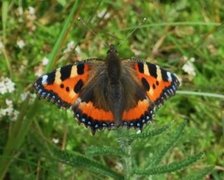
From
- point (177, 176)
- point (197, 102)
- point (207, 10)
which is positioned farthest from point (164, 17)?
point (177, 176)

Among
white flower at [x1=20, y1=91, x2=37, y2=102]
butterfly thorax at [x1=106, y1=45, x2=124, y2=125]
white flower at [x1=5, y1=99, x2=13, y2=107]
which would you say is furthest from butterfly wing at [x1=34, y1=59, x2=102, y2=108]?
white flower at [x1=5, y1=99, x2=13, y2=107]

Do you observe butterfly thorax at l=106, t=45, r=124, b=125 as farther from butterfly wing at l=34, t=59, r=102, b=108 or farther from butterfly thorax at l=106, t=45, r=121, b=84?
butterfly wing at l=34, t=59, r=102, b=108

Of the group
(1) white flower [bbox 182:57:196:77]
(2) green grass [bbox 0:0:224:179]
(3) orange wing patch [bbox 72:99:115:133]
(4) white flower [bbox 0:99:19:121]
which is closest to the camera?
(3) orange wing patch [bbox 72:99:115:133]

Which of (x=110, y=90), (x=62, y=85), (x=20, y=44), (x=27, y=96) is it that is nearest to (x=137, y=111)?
(x=110, y=90)

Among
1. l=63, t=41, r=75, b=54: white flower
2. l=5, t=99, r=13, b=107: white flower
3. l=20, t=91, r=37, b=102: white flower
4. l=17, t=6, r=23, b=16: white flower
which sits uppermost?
l=17, t=6, r=23, b=16: white flower

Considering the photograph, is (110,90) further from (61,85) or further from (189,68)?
(189,68)

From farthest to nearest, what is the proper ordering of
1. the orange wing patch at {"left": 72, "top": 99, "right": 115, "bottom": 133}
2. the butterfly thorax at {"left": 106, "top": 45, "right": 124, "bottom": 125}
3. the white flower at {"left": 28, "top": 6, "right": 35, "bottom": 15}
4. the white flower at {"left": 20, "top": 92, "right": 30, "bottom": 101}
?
the white flower at {"left": 28, "top": 6, "right": 35, "bottom": 15} → the white flower at {"left": 20, "top": 92, "right": 30, "bottom": 101} → the butterfly thorax at {"left": 106, "top": 45, "right": 124, "bottom": 125} → the orange wing patch at {"left": 72, "top": 99, "right": 115, "bottom": 133}
